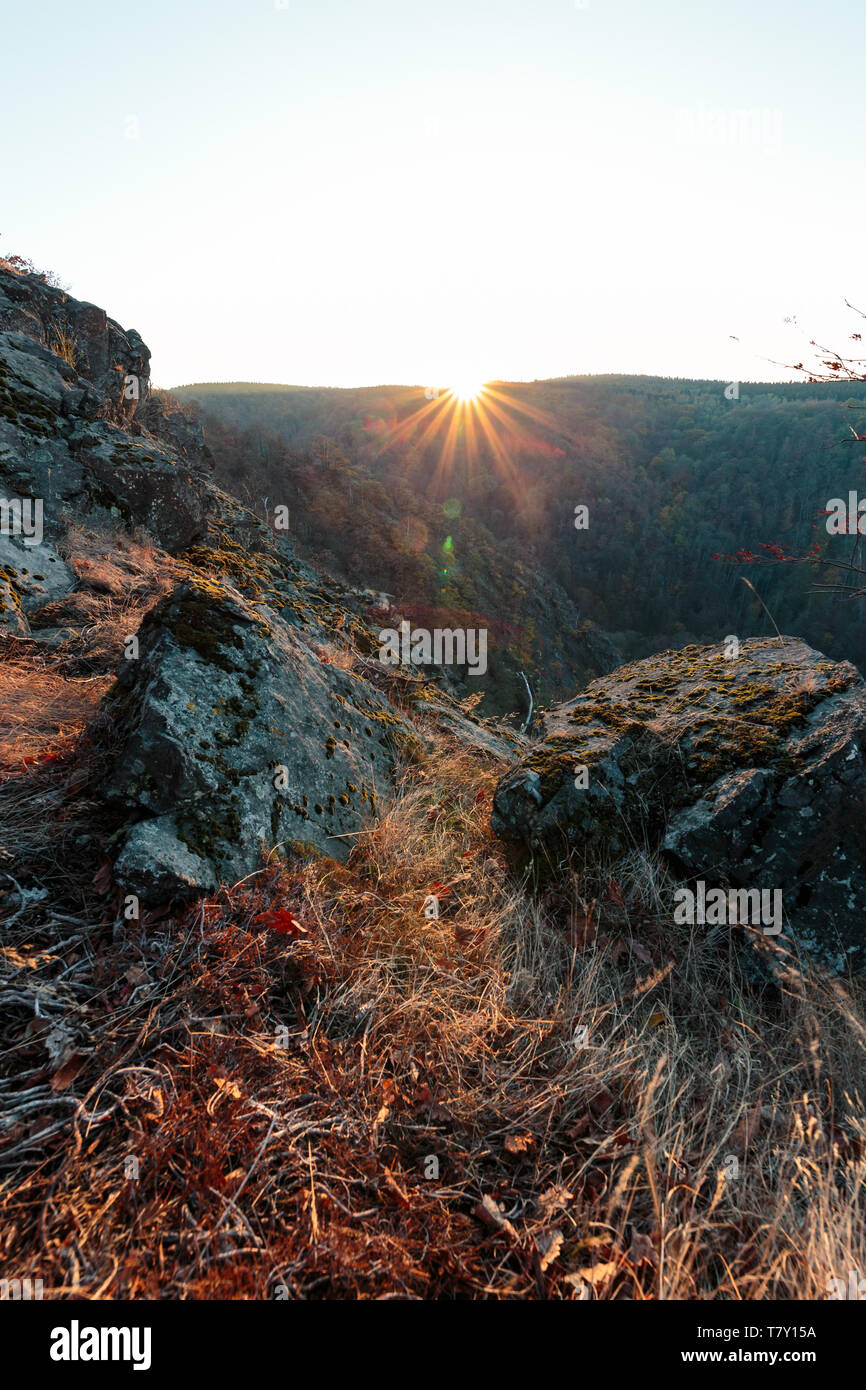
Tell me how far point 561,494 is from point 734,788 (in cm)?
5267

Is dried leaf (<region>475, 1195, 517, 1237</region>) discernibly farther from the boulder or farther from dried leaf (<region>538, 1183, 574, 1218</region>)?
the boulder

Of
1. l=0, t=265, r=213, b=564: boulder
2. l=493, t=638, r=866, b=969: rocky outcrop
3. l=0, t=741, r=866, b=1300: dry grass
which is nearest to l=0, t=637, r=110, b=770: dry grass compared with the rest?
l=0, t=741, r=866, b=1300: dry grass

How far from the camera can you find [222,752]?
289 cm

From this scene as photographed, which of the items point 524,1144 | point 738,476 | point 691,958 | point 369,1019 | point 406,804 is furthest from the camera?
point 738,476

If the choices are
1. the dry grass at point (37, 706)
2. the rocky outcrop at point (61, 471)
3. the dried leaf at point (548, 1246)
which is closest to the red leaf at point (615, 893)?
the dried leaf at point (548, 1246)

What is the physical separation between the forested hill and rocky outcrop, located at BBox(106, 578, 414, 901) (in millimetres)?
19030

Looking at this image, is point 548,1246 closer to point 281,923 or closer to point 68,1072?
point 281,923

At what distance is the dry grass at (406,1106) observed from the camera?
5.23 feet

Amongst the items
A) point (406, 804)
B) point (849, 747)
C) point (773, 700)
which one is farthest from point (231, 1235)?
point (773, 700)

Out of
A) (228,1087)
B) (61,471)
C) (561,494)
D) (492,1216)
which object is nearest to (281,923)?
(228,1087)

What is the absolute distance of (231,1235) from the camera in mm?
1563

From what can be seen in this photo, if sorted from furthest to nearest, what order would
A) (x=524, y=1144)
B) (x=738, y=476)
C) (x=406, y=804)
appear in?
(x=738, y=476) → (x=406, y=804) → (x=524, y=1144)
